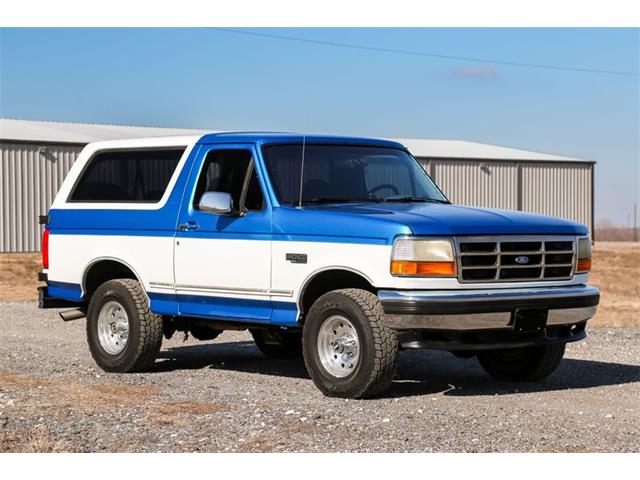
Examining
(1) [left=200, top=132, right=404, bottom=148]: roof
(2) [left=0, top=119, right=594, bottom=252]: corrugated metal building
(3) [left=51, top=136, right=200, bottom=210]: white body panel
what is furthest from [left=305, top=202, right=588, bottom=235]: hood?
(2) [left=0, top=119, right=594, bottom=252]: corrugated metal building

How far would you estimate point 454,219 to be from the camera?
29.4ft

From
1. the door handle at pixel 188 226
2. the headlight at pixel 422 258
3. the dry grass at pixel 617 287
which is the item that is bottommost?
the dry grass at pixel 617 287

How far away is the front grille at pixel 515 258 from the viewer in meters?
8.89

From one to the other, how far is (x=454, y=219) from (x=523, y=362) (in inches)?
80.1

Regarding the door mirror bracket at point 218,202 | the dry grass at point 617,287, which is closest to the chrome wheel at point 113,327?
the door mirror bracket at point 218,202

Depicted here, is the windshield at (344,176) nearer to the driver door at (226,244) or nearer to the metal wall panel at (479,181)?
the driver door at (226,244)

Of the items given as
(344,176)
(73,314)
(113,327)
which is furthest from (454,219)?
(73,314)

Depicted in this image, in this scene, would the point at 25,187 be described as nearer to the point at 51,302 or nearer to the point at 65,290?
the point at 51,302

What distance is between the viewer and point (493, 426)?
25.5 ft

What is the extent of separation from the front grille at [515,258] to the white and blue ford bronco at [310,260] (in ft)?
0.04

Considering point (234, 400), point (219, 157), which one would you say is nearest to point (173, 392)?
point (234, 400)

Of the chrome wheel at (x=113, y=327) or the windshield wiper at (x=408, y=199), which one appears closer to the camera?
the windshield wiper at (x=408, y=199)

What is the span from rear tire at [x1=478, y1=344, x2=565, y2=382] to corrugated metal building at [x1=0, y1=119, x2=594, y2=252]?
105 ft

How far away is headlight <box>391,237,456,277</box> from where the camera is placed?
870 cm
